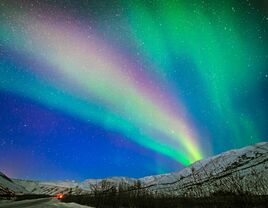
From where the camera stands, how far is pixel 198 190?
43.8 feet

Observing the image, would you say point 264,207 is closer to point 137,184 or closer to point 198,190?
point 198,190

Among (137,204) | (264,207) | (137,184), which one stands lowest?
(264,207)

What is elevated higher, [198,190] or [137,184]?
[137,184]

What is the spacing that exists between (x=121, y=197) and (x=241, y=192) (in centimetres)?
845

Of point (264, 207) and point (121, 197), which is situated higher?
point (121, 197)

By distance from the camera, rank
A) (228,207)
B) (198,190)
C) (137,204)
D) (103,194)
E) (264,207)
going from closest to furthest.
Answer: (264,207) < (228,207) < (198,190) < (137,204) < (103,194)

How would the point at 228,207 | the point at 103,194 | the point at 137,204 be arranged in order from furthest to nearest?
the point at 103,194, the point at 137,204, the point at 228,207

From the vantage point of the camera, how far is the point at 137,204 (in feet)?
48.9

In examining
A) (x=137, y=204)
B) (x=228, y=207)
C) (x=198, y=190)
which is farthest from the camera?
(x=137, y=204)

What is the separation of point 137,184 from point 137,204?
130 centimetres

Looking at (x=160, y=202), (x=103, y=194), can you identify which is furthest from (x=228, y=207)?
(x=103, y=194)

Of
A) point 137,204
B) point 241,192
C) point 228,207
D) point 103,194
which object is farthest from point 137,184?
point 241,192

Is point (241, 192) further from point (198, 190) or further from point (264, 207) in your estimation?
point (198, 190)

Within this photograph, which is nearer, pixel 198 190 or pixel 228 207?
pixel 228 207
